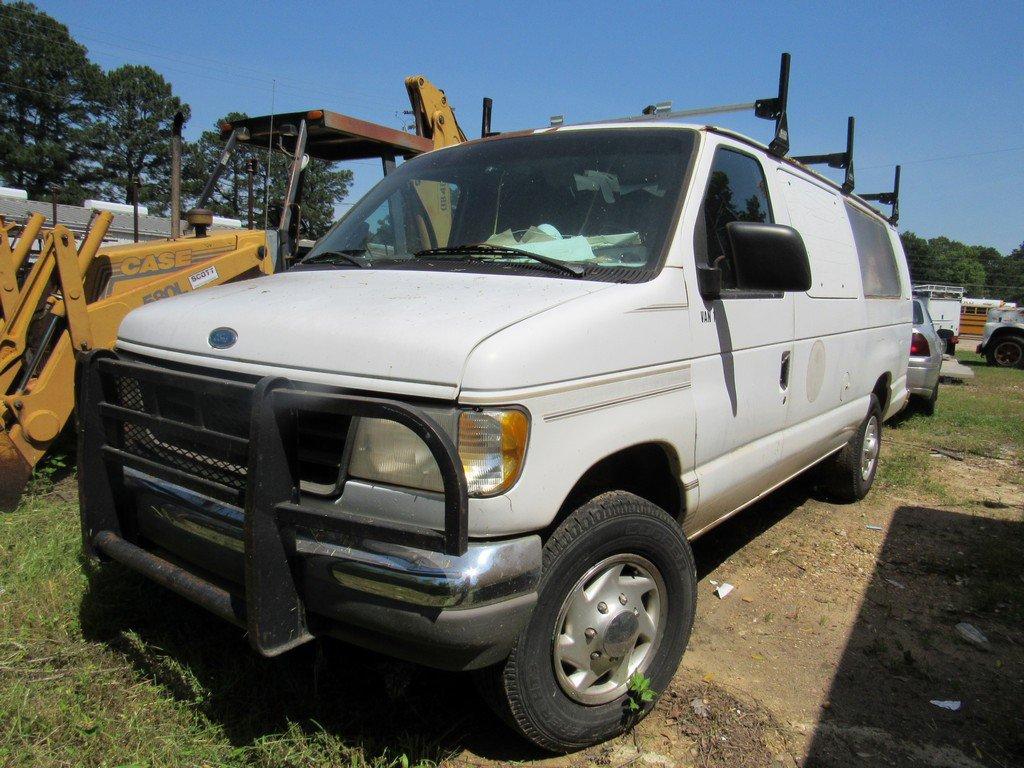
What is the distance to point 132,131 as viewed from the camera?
51594mm

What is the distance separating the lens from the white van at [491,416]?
2.00 metres

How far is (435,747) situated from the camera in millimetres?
2477

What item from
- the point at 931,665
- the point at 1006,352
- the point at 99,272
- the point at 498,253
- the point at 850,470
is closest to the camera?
the point at 498,253

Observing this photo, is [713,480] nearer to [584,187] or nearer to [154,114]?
[584,187]

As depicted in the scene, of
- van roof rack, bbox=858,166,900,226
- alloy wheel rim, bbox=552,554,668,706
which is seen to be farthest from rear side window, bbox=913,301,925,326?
alloy wheel rim, bbox=552,554,668,706

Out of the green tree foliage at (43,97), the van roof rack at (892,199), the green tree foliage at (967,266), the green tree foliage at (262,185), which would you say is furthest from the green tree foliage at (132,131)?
the green tree foliage at (967,266)

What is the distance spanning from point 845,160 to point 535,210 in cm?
324

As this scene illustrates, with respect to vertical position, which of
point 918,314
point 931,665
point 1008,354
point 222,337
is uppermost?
point 222,337

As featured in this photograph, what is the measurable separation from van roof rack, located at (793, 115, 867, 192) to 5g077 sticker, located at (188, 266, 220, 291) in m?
4.32

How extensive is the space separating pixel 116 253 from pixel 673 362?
4581mm

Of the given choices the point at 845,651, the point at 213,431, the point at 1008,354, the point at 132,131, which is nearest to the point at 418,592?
the point at 213,431

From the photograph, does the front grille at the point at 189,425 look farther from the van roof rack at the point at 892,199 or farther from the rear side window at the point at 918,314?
the rear side window at the point at 918,314

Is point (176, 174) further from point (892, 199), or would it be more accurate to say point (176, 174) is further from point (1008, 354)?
point (1008, 354)

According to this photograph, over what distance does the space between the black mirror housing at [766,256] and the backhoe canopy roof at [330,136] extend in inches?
177
